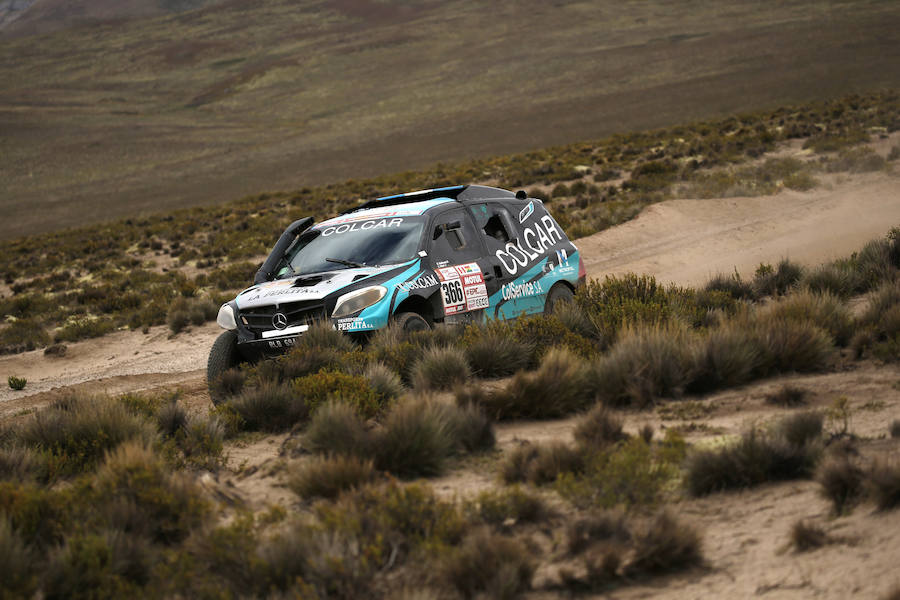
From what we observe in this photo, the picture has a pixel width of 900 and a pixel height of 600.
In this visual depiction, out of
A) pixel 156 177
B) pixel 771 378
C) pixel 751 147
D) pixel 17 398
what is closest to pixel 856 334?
pixel 771 378

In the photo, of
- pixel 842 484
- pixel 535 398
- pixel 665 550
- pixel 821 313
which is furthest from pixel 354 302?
pixel 842 484

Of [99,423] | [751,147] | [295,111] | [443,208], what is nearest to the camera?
[99,423]

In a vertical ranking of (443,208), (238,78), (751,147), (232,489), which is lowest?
(751,147)

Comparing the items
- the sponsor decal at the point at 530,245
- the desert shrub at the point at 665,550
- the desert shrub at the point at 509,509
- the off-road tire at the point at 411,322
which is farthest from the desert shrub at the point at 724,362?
the sponsor decal at the point at 530,245

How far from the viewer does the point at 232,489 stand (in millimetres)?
5555

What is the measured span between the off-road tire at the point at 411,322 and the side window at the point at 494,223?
182cm

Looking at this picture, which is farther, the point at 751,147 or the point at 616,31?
the point at 616,31

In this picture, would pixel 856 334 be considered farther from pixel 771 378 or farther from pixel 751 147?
pixel 751 147

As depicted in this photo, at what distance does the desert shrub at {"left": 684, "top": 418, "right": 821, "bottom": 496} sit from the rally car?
14.4 feet

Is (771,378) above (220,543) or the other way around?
the other way around

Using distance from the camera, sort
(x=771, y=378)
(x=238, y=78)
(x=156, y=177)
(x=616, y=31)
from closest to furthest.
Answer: (x=771, y=378)
(x=156, y=177)
(x=616, y=31)
(x=238, y=78)

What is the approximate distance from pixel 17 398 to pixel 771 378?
9699 millimetres

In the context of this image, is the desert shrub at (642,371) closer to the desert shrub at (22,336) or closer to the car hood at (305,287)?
the car hood at (305,287)

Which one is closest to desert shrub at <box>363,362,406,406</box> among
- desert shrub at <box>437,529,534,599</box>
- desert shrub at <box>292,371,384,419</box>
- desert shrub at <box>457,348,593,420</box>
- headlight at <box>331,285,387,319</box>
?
desert shrub at <box>292,371,384,419</box>
